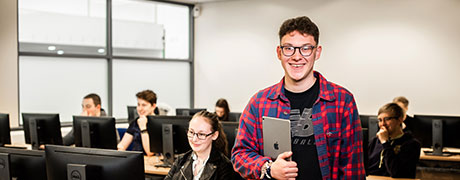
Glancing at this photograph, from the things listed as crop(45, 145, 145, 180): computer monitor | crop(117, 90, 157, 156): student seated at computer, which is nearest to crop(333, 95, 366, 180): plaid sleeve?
crop(45, 145, 145, 180): computer monitor

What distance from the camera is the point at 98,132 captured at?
15.6 feet

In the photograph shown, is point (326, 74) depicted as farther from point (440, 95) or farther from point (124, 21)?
point (124, 21)

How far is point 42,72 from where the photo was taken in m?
7.30

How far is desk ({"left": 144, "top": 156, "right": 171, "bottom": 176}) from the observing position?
4283 mm

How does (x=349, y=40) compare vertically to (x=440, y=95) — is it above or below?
above

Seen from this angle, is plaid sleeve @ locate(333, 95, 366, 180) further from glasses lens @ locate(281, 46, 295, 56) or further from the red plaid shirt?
glasses lens @ locate(281, 46, 295, 56)

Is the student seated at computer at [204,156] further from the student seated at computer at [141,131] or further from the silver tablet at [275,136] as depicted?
the student seated at computer at [141,131]

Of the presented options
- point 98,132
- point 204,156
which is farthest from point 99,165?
point 98,132

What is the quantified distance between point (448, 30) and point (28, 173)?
5488 millimetres

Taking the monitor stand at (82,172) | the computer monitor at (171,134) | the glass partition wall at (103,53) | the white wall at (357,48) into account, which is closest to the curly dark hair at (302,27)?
the monitor stand at (82,172)


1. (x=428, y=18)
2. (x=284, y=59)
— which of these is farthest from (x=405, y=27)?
(x=284, y=59)

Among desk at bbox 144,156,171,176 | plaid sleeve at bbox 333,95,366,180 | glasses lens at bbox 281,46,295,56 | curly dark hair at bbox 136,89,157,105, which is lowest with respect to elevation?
desk at bbox 144,156,171,176

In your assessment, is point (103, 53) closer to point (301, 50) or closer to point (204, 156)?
point (204, 156)

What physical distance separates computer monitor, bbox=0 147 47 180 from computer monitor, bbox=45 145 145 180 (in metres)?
0.20
